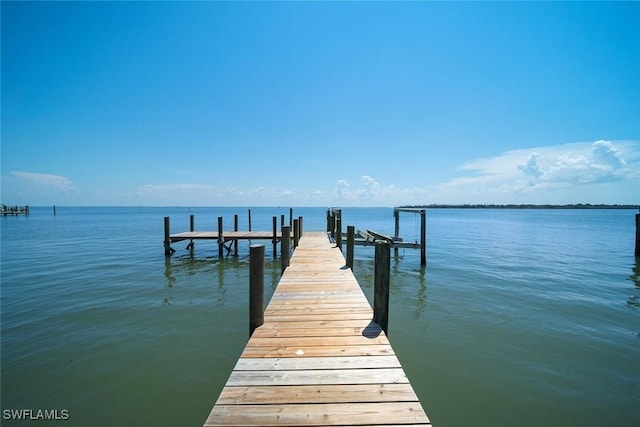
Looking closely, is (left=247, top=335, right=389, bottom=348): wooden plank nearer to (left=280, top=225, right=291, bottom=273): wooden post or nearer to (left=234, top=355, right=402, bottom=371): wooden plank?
(left=234, top=355, right=402, bottom=371): wooden plank

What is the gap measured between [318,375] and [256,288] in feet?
6.26

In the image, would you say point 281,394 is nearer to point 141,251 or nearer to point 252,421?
point 252,421

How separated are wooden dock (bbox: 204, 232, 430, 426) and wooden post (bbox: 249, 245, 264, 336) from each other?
162 mm

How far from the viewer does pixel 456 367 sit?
5734 millimetres

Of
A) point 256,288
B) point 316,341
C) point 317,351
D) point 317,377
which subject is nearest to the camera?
point 317,377

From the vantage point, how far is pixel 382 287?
15.5 ft

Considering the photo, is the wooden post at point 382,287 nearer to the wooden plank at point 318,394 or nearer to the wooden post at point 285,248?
the wooden plank at point 318,394

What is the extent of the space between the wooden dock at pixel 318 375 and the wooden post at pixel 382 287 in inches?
6.7

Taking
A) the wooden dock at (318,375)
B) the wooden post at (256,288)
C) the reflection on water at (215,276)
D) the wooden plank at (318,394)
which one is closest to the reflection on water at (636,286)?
the wooden dock at (318,375)

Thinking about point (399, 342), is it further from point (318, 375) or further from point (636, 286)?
point (636, 286)

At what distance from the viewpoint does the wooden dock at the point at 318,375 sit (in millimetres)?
2537

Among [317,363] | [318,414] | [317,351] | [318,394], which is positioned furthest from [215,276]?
[318,414]

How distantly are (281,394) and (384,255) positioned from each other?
282 centimetres

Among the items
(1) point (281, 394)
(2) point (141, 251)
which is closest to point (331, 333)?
(1) point (281, 394)
